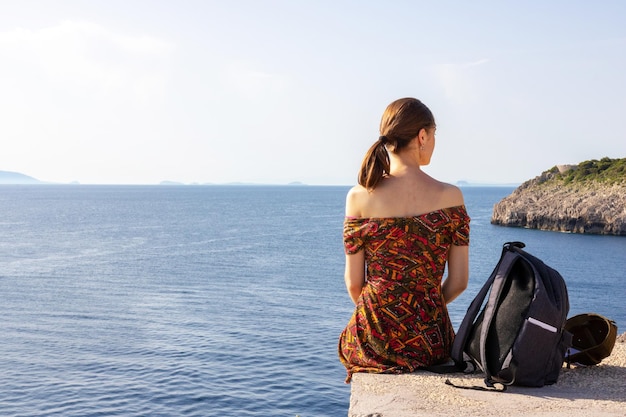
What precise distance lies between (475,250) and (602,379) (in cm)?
7330

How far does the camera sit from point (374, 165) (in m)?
4.39

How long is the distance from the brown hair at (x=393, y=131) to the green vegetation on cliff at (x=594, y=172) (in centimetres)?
10735

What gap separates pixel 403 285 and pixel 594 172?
117791 millimetres

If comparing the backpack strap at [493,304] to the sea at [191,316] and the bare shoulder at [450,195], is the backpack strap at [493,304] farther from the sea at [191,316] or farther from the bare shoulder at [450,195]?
the sea at [191,316]

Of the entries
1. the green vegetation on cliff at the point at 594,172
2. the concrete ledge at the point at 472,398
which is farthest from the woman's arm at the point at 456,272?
the green vegetation on cliff at the point at 594,172

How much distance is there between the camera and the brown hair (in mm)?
4379

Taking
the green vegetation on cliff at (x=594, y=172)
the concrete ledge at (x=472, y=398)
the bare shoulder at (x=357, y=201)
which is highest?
the green vegetation on cliff at (x=594, y=172)

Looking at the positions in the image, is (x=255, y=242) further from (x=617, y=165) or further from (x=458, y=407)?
(x=458, y=407)

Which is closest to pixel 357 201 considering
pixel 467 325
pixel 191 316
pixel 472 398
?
pixel 467 325

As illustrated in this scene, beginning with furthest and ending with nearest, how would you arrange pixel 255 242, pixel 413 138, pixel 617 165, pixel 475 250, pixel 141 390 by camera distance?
pixel 617 165 < pixel 255 242 < pixel 475 250 < pixel 141 390 < pixel 413 138

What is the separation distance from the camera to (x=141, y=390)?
91.2 feet

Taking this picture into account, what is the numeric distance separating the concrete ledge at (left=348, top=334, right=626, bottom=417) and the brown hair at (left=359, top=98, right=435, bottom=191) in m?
1.25

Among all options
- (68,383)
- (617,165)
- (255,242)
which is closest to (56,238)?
(255,242)

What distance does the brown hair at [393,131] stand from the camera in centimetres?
438
